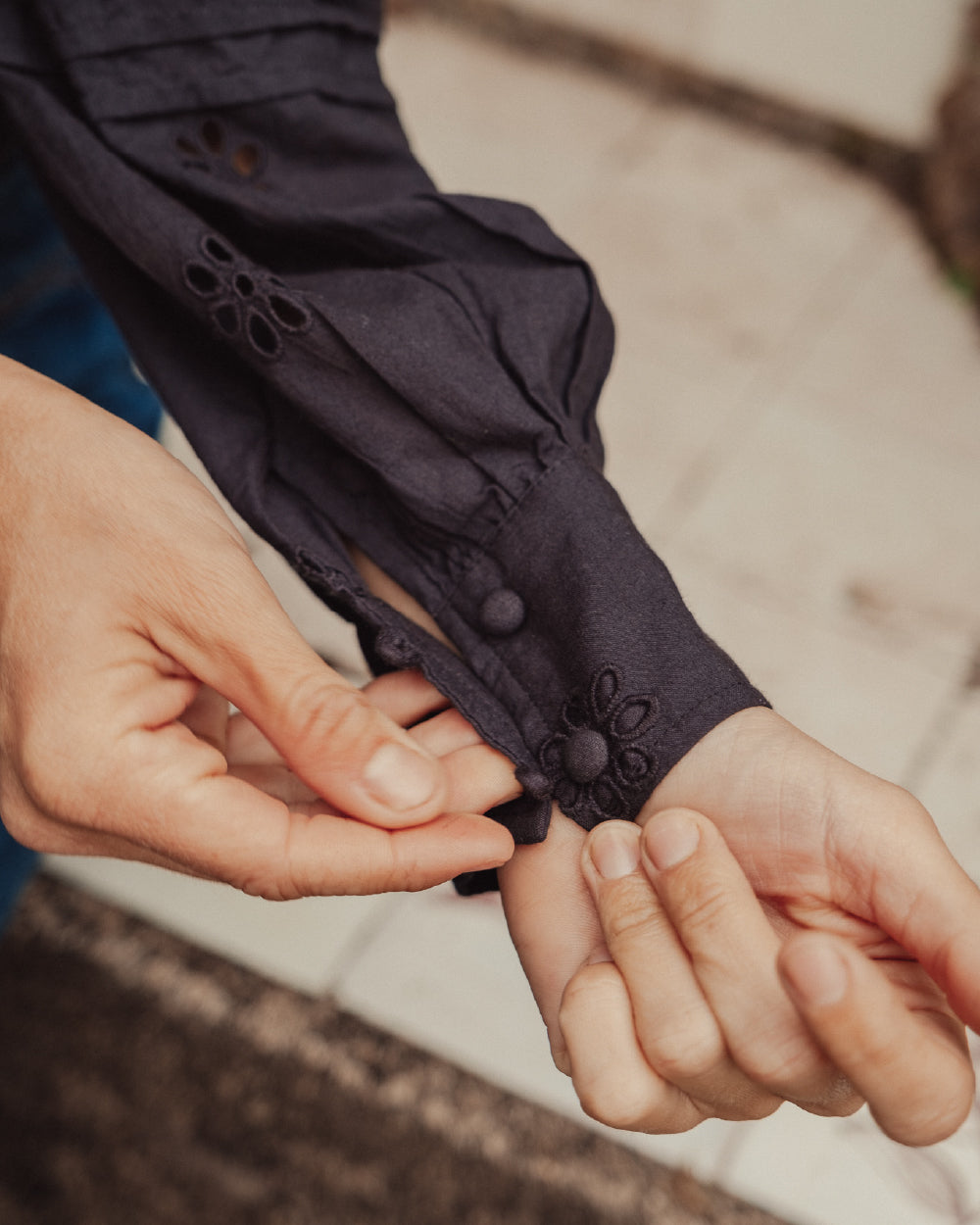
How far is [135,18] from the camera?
2.23 feet

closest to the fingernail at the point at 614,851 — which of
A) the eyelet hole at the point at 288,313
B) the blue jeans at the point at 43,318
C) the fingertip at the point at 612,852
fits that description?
the fingertip at the point at 612,852

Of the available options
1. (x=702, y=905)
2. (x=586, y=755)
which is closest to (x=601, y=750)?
(x=586, y=755)

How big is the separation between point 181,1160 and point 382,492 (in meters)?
0.72

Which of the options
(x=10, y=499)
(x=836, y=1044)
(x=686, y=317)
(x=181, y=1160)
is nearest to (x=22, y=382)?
(x=10, y=499)

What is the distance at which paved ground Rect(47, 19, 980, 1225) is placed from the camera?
1025 mm

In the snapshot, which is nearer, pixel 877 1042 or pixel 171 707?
pixel 877 1042

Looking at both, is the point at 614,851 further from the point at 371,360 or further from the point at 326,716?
the point at 371,360

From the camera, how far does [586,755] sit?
60cm

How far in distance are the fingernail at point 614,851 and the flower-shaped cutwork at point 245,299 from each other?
358mm

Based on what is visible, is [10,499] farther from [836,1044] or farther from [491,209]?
[836,1044]

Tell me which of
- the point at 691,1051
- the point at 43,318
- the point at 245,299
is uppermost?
the point at 245,299

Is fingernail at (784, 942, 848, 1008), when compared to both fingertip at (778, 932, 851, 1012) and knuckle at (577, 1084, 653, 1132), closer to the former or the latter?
fingertip at (778, 932, 851, 1012)

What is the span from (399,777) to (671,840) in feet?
0.50

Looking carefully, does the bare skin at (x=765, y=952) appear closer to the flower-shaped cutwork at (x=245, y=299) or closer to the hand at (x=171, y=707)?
the hand at (x=171, y=707)
